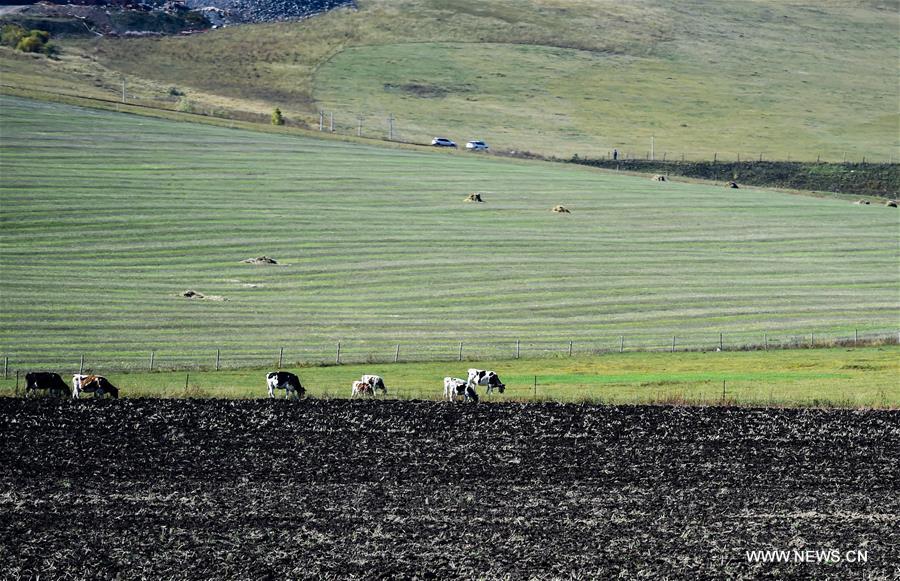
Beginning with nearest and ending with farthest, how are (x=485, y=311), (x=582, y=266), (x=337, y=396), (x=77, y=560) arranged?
Result: (x=77, y=560) < (x=337, y=396) < (x=485, y=311) < (x=582, y=266)

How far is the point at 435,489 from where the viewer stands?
32.7 meters

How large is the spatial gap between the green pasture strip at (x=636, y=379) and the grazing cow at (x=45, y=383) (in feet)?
6.95

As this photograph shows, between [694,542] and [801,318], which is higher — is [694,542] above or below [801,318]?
above

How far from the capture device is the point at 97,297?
63.6 m

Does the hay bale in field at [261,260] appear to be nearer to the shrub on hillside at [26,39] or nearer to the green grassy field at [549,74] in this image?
the green grassy field at [549,74]

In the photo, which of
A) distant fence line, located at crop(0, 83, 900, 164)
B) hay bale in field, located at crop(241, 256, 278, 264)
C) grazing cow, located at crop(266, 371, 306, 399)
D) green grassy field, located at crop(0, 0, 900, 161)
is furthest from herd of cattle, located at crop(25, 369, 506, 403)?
green grassy field, located at crop(0, 0, 900, 161)

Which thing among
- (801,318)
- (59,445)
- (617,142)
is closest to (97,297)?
(59,445)

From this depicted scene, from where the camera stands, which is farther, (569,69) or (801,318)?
(569,69)

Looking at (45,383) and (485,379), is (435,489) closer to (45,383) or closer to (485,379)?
(485,379)

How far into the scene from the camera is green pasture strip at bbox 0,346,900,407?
45.1 metres

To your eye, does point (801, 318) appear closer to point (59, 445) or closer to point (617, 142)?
point (59, 445)

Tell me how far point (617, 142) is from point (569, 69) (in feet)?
100

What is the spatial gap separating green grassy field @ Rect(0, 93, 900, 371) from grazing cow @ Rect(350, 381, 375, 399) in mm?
8573

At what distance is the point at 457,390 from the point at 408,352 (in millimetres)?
10880
